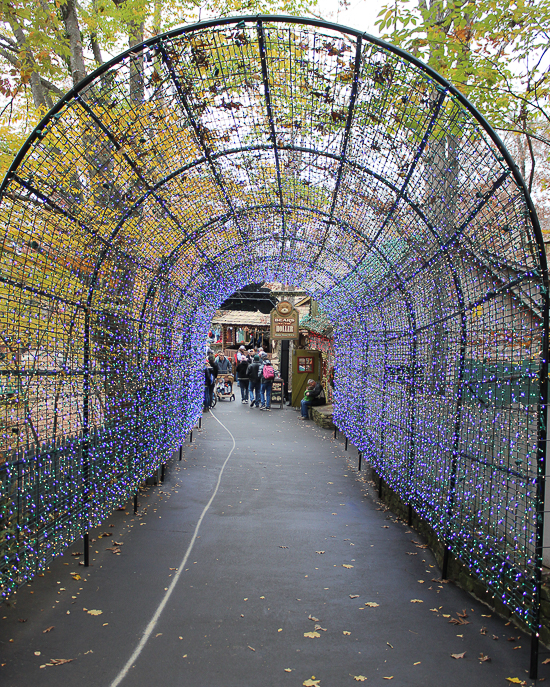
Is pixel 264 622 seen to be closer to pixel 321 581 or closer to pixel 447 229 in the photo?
pixel 321 581

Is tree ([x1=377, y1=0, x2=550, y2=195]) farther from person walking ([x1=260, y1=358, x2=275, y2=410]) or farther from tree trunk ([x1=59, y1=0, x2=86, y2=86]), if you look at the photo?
person walking ([x1=260, y1=358, x2=275, y2=410])

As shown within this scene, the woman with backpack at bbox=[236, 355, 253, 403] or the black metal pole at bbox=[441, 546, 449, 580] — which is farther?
the woman with backpack at bbox=[236, 355, 253, 403]

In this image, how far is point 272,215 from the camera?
779 centimetres

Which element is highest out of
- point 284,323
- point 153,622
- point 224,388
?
point 284,323

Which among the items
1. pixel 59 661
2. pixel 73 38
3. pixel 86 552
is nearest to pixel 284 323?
pixel 73 38

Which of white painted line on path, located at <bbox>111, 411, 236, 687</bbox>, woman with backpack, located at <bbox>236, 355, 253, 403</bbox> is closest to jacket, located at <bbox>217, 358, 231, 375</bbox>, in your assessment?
woman with backpack, located at <bbox>236, 355, 253, 403</bbox>

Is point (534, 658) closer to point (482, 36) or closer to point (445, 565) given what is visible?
point (445, 565)

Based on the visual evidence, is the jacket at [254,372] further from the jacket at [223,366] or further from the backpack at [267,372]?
the jacket at [223,366]

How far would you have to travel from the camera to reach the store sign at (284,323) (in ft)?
53.6

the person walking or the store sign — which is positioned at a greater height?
the store sign

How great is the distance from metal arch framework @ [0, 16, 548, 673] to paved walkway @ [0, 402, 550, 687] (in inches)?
14.6

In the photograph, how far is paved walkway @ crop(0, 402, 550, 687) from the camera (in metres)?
3.12

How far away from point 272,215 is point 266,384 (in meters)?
10.3

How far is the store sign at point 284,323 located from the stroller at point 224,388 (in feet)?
15.9
